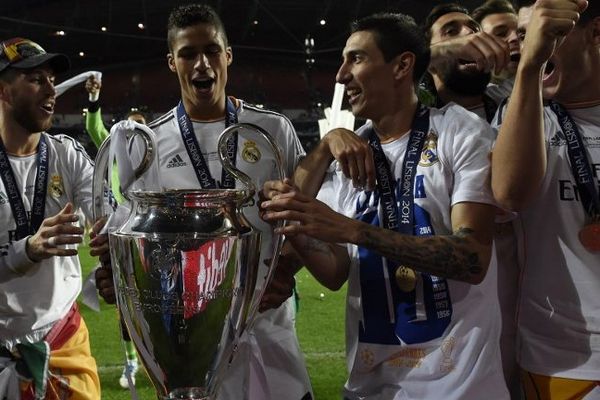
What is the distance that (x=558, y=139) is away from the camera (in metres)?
1.77

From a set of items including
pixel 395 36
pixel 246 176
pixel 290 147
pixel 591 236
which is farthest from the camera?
pixel 290 147

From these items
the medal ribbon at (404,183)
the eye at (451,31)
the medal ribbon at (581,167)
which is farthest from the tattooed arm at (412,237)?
the eye at (451,31)

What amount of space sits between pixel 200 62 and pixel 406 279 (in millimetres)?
986

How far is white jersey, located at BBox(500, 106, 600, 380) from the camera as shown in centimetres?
173

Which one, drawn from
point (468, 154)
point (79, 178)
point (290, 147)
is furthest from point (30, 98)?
point (468, 154)

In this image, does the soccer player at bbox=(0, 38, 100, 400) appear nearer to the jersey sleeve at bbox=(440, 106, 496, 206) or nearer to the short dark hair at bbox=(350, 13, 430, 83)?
the short dark hair at bbox=(350, 13, 430, 83)

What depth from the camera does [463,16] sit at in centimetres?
268

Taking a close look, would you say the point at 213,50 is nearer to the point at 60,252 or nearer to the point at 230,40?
the point at 60,252

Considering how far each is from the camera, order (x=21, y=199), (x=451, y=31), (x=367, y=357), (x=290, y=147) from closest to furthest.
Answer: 1. (x=367, y=357)
2. (x=290, y=147)
3. (x=451, y=31)
4. (x=21, y=199)

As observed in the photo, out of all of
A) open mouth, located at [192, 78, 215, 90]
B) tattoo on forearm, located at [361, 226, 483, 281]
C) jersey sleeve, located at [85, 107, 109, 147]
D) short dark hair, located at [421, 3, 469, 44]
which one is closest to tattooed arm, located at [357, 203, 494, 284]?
tattoo on forearm, located at [361, 226, 483, 281]

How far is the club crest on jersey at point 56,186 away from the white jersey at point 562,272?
71.5 inches

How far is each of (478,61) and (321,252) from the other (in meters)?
0.65

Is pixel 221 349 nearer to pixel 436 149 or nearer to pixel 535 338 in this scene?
pixel 436 149

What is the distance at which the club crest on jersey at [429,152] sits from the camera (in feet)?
5.85
